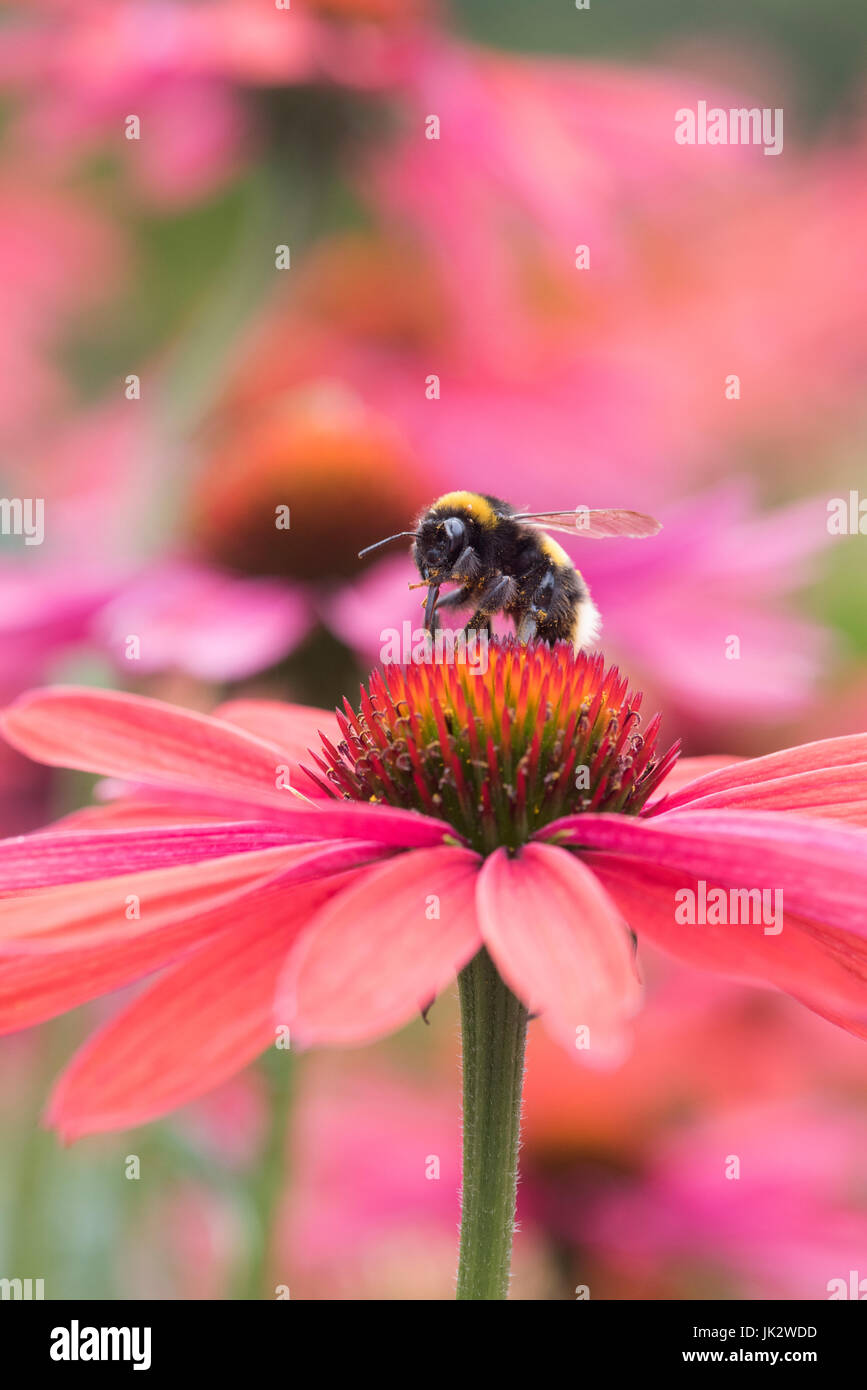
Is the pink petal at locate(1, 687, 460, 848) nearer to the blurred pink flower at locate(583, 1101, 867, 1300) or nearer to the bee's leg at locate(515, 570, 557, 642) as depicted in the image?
the bee's leg at locate(515, 570, 557, 642)

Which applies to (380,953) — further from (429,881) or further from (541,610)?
(541,610)

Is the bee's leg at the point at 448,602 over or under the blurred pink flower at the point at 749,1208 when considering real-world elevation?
over

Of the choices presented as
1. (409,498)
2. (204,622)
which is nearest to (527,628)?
(204,622)

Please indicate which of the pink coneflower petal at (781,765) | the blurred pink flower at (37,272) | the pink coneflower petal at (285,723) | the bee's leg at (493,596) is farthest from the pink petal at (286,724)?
the blurred pink flower at (37,272)

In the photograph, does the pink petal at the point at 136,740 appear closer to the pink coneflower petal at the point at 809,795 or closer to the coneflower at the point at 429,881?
the coneflower at the point at 429,881

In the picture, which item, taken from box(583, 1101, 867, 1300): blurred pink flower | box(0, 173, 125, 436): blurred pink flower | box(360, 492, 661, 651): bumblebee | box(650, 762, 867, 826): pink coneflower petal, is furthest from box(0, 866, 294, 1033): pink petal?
box(0, 173, 125, 436): blurred pink flower
